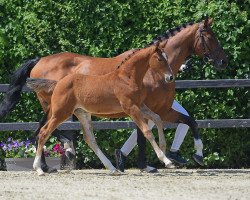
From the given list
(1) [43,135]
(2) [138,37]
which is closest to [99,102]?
(1) [43,135]

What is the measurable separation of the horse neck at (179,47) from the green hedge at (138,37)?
1027 mm

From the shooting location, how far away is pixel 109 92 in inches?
447

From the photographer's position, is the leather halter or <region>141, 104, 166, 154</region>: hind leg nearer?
<region>141, 104, 166, 154</region>: hind leg

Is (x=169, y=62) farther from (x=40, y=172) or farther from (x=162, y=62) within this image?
(x=40, y=172)

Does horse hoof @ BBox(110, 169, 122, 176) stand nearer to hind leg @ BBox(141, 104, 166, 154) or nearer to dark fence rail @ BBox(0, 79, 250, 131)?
hind leg @ BBox(141, 104, 166, 154)

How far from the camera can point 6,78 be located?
13.8 meters

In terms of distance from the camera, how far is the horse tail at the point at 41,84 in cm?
1170

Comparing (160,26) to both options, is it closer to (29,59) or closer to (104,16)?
(104,16)

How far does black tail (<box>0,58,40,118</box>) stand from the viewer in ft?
41.2

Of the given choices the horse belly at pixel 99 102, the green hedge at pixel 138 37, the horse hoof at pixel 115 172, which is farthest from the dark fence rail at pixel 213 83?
the horse hoof at pixel 115 172

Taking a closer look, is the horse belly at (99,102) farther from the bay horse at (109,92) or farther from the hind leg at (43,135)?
the hind leg at (43,135)

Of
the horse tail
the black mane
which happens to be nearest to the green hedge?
the black mane

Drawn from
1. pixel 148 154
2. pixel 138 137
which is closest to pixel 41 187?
pixel 138 137

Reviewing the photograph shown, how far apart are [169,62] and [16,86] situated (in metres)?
2.22
